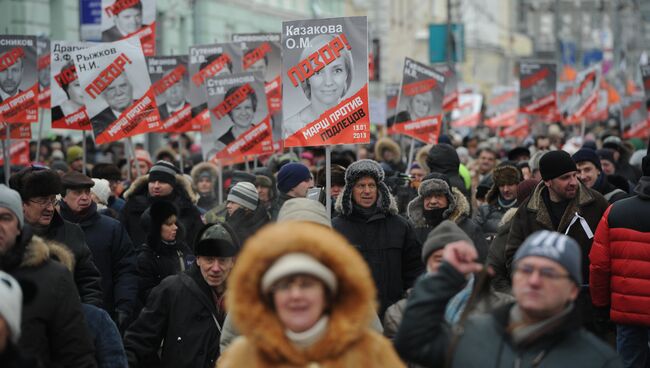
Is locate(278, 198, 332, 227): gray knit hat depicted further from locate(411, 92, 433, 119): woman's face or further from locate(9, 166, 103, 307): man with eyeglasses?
locate(411, 92, 433, 119): woman's face

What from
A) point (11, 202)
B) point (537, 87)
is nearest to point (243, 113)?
point (11, 202)

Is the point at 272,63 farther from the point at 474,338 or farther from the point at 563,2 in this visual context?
the point at 563,2

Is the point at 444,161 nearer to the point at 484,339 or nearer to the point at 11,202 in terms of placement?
the point at 11,202

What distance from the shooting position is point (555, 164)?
27.5 ft

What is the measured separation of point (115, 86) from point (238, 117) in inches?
67.0

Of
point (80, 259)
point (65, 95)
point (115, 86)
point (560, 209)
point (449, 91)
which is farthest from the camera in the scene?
point (449, 91)

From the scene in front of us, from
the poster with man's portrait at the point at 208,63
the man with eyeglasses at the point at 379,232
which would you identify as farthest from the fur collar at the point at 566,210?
the poster with man's portrait at the point at 208,63

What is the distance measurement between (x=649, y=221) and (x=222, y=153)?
7.42 meters

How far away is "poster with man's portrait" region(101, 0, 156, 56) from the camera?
16312 mm

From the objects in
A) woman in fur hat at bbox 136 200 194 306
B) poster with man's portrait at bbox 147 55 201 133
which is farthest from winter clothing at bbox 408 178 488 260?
poster with man's portrait at bbox 147 55 201 133

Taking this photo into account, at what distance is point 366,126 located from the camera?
9727mm

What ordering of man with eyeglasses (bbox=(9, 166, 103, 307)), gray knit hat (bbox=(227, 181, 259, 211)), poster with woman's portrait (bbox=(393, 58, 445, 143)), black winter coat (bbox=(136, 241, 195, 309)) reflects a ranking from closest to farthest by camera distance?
man with eyeglasses (bbox=(9, 166, 103, 307))
black winter coat (bbox=(136, 241, 195, 309))
gray knit hat (bbox=(227, 181, 259, 211))
poster with woman's portrait (bbox=(393, 58, 445, 143))

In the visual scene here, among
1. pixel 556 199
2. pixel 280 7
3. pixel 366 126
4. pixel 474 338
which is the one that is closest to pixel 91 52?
pixel 366 126

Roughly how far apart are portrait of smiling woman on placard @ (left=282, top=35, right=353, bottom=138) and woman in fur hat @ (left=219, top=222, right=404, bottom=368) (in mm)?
5503
